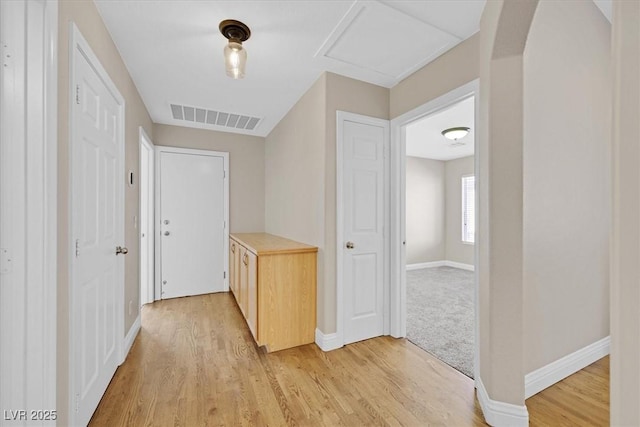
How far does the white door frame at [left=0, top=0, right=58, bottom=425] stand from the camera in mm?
945

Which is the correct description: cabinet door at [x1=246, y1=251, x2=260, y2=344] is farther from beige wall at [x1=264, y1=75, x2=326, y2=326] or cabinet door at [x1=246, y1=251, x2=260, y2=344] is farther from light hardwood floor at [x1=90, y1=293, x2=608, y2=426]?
beige wall at [x1=264, y1=75, x2=326, y2=326]

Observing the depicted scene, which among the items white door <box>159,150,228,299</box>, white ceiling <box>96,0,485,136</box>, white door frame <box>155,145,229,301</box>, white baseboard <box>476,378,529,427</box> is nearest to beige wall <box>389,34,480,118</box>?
white ceiling <box>96,0,485,136</box>

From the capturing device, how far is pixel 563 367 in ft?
6.15

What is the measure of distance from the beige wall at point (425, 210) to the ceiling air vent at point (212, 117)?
11.7 feet

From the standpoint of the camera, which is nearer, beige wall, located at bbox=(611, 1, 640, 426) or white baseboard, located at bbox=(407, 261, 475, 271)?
beige wall, located at bbox=(611, 1, 640, 426)

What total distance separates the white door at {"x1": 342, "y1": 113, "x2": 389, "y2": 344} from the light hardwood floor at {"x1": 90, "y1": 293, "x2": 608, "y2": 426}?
256 millimetres

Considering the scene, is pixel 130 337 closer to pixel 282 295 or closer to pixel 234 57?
pixel 282 295

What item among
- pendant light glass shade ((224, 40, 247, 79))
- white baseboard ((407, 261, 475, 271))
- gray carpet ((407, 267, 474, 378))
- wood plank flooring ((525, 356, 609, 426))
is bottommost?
gray carpet ((407, 267, 474, 378))

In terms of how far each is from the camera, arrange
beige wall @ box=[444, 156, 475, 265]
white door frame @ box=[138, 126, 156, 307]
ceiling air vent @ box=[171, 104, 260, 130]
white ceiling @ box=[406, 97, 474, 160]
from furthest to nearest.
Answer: beige wall @ box=[444, 156, 475, 265], white door frame @ box=[138, 126, 156, 307], white ceiling @ box=[406, 97, 474, 160], ceiling air vent @ box=[171, 104, 260, 130]

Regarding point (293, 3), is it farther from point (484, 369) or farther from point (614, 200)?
point (484, 369)

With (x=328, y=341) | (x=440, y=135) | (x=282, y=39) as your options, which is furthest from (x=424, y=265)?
(x=282, y=39)

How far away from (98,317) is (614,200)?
2.35m

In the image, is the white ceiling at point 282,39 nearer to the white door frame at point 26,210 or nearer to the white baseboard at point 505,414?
the white door frame at point 26,210

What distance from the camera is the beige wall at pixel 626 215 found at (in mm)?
553
